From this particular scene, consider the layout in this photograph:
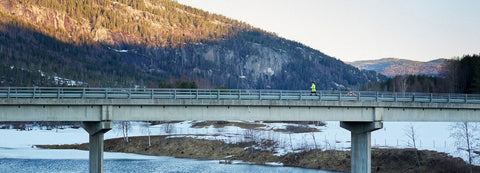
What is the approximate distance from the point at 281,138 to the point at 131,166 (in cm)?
3062

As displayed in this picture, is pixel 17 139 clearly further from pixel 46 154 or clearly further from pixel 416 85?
pixel 416 85

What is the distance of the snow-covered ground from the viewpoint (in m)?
86.3

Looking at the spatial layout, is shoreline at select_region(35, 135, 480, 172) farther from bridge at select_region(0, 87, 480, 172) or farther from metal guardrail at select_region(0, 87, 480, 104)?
bridge at select_region(0, 87, 480, 172)

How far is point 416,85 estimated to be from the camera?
542 feet

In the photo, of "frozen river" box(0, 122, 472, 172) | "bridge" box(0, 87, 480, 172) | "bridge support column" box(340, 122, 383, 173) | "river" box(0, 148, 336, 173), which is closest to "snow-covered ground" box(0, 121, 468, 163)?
"frozen river" box(0, 122, 472, 172)

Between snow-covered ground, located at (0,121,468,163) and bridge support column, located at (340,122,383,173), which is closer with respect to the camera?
bridge support column, located at (340,122,383,173)

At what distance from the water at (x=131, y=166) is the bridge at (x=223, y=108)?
24506 millimetres

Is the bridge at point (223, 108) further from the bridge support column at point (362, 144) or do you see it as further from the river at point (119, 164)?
the river at point (119, 164)

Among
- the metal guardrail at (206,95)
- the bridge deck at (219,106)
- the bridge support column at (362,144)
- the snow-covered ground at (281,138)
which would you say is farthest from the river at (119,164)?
the bridge deck at (219,106)

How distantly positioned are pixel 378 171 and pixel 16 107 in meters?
45.8

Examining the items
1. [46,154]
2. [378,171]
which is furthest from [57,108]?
[46,154]

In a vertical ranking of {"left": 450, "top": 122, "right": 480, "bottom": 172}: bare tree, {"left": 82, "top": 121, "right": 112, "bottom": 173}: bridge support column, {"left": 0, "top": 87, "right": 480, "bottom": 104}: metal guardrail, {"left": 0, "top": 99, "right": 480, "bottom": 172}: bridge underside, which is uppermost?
{"left": 0, "top": 87, "right": 480, "bottom": 104}: metal guardrail

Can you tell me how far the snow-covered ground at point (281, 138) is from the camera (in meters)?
86.3

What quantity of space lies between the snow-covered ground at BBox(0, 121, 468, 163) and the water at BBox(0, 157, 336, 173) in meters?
8.05
